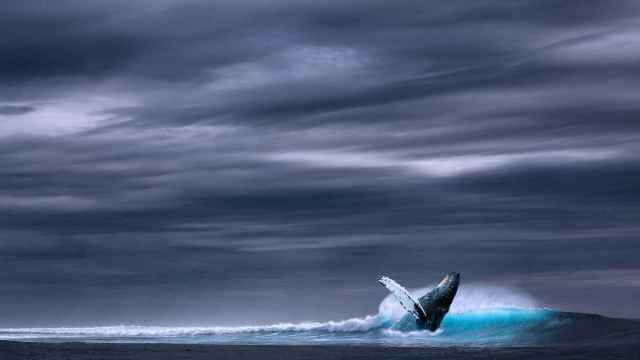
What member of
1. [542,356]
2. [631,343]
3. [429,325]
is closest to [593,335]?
[631,343]

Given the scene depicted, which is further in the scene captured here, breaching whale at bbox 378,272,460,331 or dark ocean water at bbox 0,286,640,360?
breaching whale at bbox 378,272,460,331

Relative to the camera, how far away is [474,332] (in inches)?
3024

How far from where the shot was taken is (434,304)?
7919 cm

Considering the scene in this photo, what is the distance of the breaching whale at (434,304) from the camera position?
3115 inches

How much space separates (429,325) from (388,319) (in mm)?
8495

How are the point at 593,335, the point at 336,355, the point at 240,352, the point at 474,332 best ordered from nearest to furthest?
the point at 336,355 → the point at 240,352 → the point at 593,335 → the point at 474,332

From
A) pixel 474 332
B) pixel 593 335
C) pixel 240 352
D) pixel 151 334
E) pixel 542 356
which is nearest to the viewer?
pixel 542 356

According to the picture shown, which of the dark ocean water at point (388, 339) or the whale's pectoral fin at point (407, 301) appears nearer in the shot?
the dark ocean water at point (388, 339)

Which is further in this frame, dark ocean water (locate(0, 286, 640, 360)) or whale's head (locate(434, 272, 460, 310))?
whale's head (locate(434, 272, 460, 310))

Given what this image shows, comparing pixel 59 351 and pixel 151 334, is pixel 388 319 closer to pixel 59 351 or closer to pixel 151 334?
pixel 151 334

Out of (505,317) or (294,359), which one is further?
(505,317)

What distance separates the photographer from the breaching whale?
79.1 metres

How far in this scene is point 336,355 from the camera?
4691 centimetres

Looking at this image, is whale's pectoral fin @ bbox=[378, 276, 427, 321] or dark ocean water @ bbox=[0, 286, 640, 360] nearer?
Answer: dark ocean water @ bbox=[0, 286, 640, 360]
